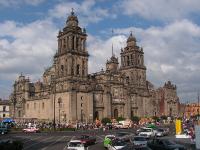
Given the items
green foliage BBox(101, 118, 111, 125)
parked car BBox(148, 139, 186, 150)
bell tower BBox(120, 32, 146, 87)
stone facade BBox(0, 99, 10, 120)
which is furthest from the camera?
stone facade BBox(0, 99, 10, 120)

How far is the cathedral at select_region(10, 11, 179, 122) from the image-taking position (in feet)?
299

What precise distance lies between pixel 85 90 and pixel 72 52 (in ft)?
31.5

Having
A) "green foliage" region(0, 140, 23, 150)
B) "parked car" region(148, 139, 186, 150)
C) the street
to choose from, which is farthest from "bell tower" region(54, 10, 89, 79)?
"green foliage" region(0, 140, 23, 150)

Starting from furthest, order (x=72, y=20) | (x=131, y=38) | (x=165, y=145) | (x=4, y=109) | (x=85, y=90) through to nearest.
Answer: (x=4, y=109) → (x=131, y=38) → (x=72, y=20) → (x=85, y=90) → (x=165, y=145)

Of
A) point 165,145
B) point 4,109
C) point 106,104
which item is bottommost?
point 165,145

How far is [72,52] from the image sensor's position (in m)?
92.4

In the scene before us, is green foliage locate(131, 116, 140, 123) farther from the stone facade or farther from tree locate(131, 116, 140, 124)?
the stone facade

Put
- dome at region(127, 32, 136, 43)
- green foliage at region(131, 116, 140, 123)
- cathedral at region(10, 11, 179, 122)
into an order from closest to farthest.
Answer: cathedral at region(10, 11, 179, 122)
green foliage at region(131, 116, 140, 123)
dome at region(127, 32, 136, 43)

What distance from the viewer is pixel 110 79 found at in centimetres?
10225

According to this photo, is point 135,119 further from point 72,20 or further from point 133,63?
point 72,20

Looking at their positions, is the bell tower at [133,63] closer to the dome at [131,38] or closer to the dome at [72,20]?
the dome at [131,38]

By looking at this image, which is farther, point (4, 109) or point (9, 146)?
point (4, 109)

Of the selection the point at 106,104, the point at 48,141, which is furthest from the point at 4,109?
the point at 48,141

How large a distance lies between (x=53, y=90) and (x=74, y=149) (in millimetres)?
65478
